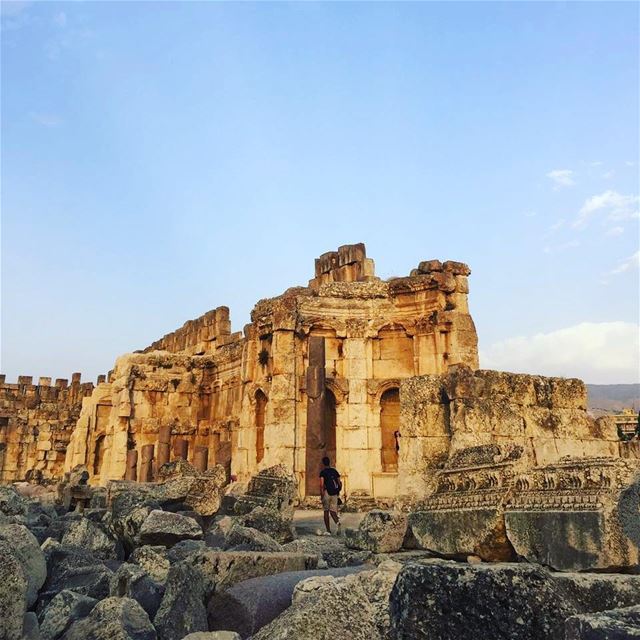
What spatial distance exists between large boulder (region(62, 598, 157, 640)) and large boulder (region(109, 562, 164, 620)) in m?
0.36

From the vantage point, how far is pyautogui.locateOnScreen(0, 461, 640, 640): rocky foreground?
2527 mm

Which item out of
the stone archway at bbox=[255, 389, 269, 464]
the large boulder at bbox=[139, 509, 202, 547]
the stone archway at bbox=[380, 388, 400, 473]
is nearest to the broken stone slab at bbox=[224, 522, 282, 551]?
the large boulder at bbox=[139, 509, 202, 547]

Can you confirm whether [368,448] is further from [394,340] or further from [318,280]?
[318,280]

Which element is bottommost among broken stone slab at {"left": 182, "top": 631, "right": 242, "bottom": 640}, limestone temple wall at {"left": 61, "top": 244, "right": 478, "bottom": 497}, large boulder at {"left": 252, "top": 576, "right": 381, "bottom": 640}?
broken stone slab at {"left": 182, "top": 631, "right": 242, "bottom": 640}

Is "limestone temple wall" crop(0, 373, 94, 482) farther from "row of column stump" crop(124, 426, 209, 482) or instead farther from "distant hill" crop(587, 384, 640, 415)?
"distant hill" crop(587, 384, 640, 415)

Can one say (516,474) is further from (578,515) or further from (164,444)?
(164,444)

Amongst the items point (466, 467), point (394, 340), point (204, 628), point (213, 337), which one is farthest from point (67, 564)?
point (213, 337)

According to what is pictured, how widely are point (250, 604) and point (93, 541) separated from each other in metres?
4.17

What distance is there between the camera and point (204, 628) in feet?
12.5

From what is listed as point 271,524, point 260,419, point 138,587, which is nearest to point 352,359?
point 260,419

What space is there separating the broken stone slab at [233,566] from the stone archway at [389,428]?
12.7m

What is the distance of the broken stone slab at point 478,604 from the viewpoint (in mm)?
2477

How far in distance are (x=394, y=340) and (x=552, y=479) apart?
13518 mm

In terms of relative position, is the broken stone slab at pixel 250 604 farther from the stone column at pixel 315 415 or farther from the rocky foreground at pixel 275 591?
the stone column at pixel 315 415
